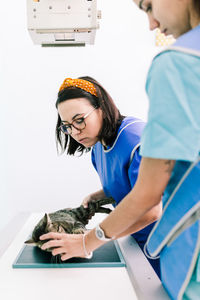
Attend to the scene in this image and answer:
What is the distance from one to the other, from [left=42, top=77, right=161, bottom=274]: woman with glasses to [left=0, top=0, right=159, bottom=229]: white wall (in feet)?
6.22

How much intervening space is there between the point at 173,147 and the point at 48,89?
2793mm

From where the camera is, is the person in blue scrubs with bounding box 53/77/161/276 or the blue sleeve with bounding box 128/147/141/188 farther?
the person in blue scrubs with bounding box 53/77/161/276

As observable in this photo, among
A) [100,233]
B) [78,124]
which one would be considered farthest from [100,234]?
[78,124]

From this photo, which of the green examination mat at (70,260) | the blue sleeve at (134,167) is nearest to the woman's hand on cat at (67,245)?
the green examination mat at (70,260)

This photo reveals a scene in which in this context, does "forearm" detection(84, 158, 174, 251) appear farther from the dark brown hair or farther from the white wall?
the white wall

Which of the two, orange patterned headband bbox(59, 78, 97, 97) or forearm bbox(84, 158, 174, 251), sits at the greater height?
orange patterned headband bbox(59, 78, 97, 97)

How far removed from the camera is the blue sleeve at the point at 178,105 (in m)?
0.50

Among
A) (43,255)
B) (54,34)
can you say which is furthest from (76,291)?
(54,34)

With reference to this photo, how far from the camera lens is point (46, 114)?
10.3 feet

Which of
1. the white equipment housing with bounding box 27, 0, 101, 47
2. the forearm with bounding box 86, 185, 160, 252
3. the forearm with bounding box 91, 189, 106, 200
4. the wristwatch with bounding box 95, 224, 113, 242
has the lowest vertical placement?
the forearm with bounding box 91, 189, 106, 200

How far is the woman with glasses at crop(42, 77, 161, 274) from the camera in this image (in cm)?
118

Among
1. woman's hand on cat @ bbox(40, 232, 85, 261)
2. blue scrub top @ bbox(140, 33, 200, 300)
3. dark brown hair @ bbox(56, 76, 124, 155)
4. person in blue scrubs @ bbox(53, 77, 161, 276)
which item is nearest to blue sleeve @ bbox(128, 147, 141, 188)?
person in blue scrubs @ bbox(53, 77, 161, 276)

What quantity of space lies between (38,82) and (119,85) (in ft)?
3.16

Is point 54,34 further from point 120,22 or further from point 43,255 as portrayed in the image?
point 120,22
